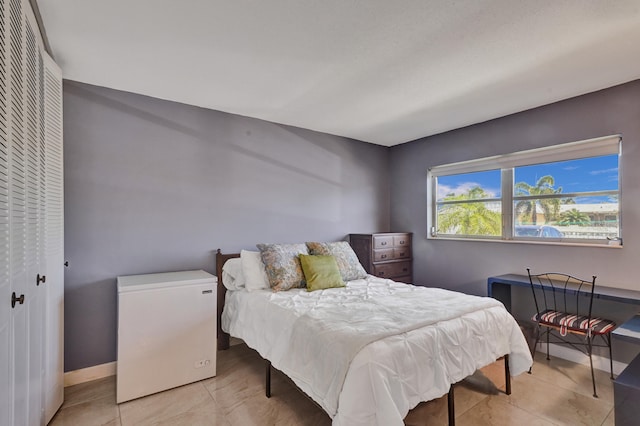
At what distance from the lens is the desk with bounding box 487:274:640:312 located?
2.32 m

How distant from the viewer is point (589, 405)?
216cm

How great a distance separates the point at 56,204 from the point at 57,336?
90 centimetres

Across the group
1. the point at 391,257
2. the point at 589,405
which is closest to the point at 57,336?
the point at 391,257

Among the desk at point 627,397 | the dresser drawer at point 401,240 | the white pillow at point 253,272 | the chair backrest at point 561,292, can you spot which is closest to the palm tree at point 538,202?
the chair backrest at point 561,292

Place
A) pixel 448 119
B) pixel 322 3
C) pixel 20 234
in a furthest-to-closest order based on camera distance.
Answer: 1. pixel 448 119
2. pixel 322 3
3. pixel 20 234

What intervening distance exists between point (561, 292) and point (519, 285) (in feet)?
1.02

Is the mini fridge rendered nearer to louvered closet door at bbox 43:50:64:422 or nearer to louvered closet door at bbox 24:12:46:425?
louvered closet door at bbox 43:50:64:422

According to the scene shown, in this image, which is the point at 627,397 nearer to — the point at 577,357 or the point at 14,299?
the point at 577,357

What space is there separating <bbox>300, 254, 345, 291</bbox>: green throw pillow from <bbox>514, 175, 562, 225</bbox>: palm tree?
6.95ft

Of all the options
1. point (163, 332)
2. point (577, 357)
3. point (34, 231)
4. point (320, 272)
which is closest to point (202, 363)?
point (163, 332)

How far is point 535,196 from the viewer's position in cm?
323

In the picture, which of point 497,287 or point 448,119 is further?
point 448,119

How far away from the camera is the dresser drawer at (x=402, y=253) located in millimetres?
4121

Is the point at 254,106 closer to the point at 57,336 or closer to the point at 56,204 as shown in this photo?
the point at 56,204
